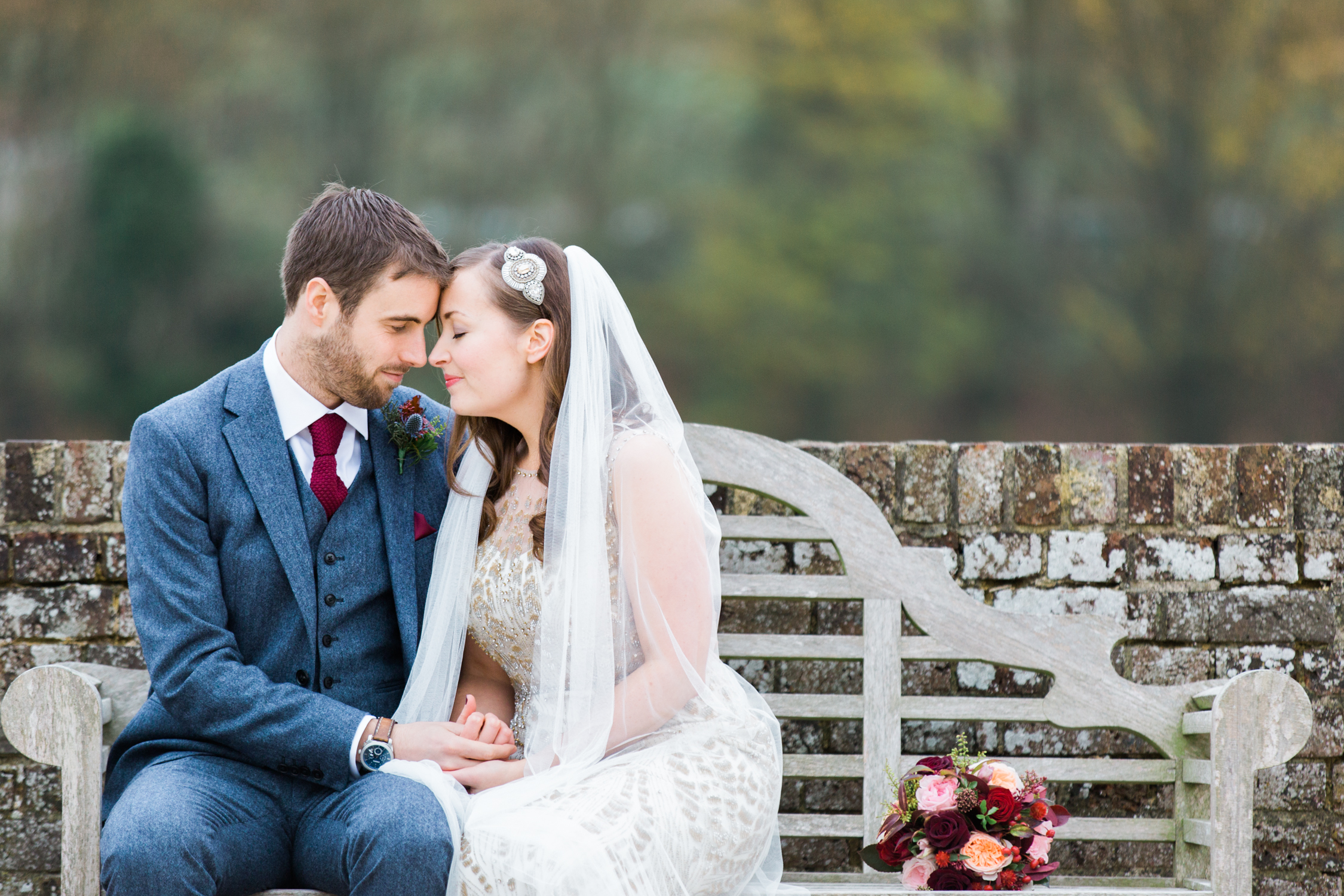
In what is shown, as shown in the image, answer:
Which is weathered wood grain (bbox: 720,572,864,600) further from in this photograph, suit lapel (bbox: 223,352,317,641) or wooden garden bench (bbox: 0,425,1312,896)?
suit lapel (bbox: 223,352,317,641)

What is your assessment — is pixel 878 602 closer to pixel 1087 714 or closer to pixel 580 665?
pixel 1087 714

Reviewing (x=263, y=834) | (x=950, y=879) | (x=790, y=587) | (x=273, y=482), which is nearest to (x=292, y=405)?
(x=273, y=482)

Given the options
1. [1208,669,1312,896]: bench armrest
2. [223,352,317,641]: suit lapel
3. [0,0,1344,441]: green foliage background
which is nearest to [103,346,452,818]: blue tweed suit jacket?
[223,352,317,641]: suit lapel

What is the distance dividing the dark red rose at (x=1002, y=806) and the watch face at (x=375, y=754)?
119 centimetres

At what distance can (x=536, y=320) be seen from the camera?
8.30 feet

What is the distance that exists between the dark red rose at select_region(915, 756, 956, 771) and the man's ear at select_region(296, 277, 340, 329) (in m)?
1.54

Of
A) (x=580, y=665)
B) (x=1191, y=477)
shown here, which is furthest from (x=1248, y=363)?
(x=580, y=665)

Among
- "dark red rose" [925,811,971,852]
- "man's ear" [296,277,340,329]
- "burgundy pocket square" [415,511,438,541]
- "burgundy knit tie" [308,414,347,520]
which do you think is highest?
"man's ear" [296,277,340,329]

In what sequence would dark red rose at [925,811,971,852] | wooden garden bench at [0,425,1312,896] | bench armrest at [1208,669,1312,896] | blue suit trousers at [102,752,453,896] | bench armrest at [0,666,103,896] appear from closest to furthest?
blue suit trousers at [102,752,453,896] → bench armrest at [0,666,103,896] → dark red rose at [925,811,971,852] → bench armrest at [1208,669,1312,896] → wooden garden bench at [0,425,1312,896]

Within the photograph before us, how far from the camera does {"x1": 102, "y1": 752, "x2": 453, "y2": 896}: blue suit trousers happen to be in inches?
82.4

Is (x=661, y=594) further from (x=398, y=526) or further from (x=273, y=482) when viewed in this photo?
(x=273, y=482)

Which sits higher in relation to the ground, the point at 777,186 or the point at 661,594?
the point at 777,186

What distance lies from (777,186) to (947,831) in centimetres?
978

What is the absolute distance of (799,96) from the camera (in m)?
12.1
